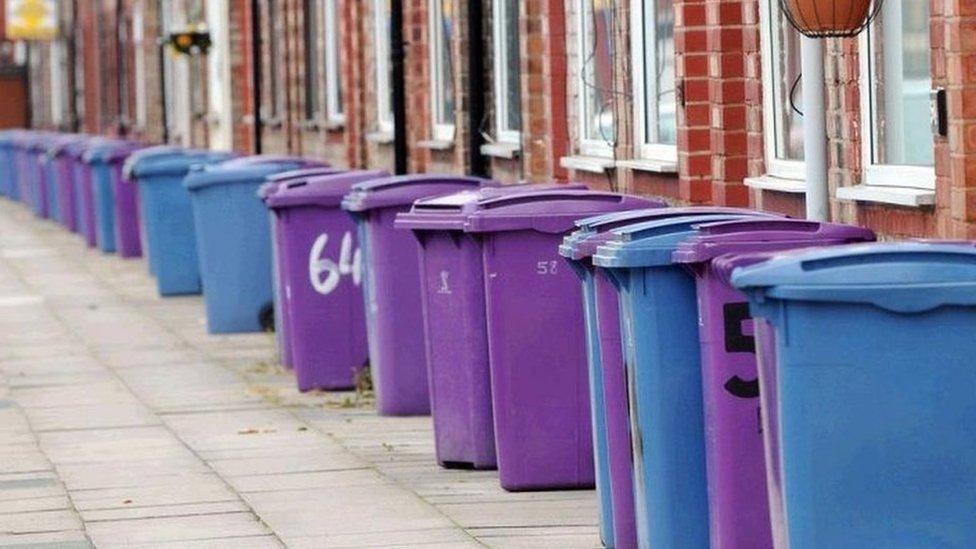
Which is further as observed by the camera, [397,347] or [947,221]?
[397,347]

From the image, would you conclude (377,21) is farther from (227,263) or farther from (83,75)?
(83,75)

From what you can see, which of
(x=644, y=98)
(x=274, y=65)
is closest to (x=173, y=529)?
(x=644, y=98)

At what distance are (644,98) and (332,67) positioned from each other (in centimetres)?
1089

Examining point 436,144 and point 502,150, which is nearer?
point 502,150

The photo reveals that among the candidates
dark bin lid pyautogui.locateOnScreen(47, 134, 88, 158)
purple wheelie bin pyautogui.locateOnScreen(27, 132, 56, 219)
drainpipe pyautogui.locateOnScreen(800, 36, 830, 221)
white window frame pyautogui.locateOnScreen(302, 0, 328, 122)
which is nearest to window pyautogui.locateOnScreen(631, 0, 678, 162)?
drainpipe pyautogui.locateOnScreen(800, 36, 830, 221)

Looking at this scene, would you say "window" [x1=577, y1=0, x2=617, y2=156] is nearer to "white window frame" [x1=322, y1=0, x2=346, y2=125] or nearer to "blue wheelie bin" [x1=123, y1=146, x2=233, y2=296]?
"blue wheelie bin" [x1=123, y1=146, x2=233, y2=296]

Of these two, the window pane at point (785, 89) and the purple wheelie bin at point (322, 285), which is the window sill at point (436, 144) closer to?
the purple wheelie bin at point (322, 285)

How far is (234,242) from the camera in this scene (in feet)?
60.2

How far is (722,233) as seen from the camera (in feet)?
25.9

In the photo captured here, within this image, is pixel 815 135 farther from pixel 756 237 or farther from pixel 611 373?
pixel 756 237

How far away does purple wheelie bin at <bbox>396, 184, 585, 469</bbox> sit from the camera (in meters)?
11.0

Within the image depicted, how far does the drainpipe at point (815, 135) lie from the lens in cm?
911

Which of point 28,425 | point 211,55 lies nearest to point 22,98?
point 211,55

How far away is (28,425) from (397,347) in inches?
78.4
